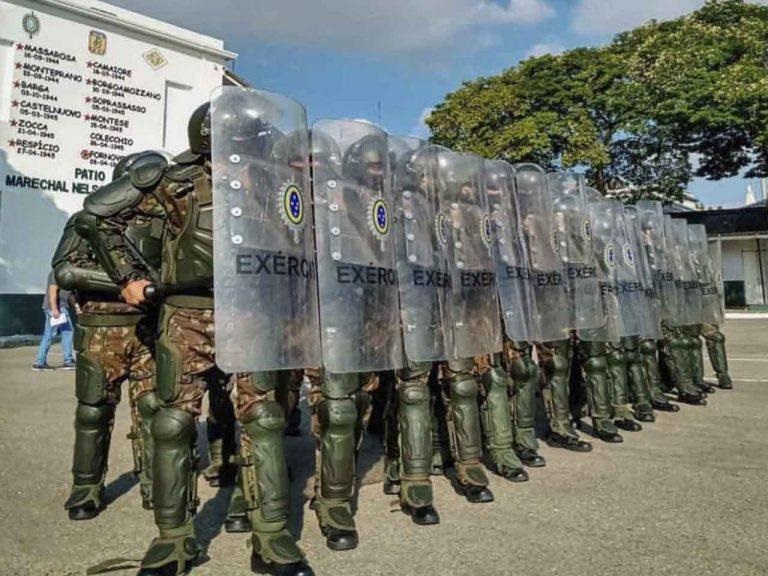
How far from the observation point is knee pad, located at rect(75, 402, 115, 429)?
349cm

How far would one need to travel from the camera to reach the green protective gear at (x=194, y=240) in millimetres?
2811

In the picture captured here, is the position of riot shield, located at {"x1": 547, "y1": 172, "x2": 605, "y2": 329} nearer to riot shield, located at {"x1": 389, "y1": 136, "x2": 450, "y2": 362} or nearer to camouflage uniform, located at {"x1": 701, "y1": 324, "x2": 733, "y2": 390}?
riot shield, located at {"x1": 389, "y1": 136, "x2": 450, "y2": 362}

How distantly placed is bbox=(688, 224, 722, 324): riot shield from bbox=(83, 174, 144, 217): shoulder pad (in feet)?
21.2

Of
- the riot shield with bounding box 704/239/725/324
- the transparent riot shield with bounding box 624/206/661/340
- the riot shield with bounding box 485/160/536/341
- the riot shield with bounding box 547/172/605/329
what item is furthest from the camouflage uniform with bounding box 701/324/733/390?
the riot shield with bounding box 485/160/536/341

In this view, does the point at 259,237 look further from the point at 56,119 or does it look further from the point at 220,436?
the point at 56,119

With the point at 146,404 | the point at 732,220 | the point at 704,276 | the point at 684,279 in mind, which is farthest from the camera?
the point at 732,220

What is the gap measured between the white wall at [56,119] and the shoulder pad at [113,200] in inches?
523

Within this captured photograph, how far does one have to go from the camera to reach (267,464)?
2.67m

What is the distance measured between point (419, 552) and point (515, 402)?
5.92 feet

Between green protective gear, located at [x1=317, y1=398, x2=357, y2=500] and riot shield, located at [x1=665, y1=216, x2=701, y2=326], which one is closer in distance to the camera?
green protective gear, located at [x1=317, y1=398, x2=357, y2=500]

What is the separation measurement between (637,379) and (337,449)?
3.95m

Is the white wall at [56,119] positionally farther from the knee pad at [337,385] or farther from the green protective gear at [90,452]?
the knee pad at [337,385]

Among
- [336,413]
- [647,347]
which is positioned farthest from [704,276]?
[336,413]

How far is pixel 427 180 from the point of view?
3.55m
